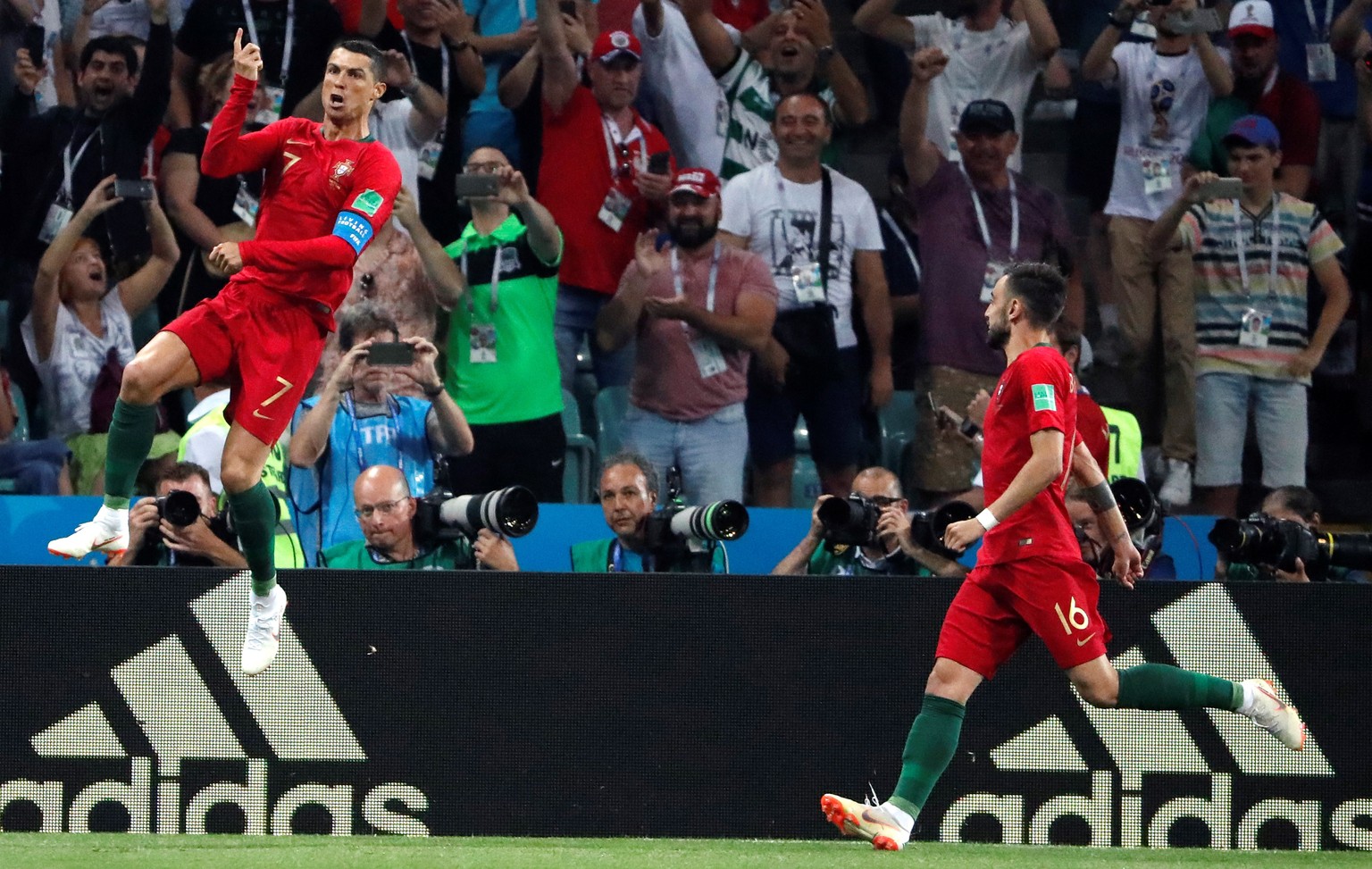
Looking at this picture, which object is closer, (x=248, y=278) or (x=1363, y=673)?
(x=248, y=278)

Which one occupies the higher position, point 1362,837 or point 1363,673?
point 1363,673

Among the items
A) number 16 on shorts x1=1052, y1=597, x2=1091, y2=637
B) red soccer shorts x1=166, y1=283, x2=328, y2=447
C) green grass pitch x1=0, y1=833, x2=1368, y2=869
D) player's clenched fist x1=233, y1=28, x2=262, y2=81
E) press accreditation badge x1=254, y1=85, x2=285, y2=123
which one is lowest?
green grass pitch x1=0, y1=833, x2=1368, y2=869

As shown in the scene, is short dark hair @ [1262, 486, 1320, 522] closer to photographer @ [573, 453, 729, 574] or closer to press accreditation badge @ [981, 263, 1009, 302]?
press accreditation badge @ [981, 263, 1009, 302]

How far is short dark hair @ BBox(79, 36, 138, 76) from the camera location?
870 cm

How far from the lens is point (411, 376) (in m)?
8.13

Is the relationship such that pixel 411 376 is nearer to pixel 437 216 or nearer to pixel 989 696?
pixel 437 216

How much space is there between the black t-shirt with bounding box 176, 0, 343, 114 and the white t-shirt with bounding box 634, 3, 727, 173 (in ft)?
5.21

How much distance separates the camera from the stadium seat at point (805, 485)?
8.91m

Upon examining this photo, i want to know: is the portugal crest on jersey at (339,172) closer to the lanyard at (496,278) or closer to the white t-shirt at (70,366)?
the lanyard at (496,278)

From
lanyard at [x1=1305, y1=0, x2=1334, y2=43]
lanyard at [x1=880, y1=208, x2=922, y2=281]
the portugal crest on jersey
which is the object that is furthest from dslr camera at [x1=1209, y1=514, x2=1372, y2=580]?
lanyard at [x1=1305, y1=0, x2=1334, y2=43]

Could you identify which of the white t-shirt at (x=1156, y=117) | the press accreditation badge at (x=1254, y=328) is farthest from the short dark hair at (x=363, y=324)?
the press accreditation badge at (x=1254, y=328)

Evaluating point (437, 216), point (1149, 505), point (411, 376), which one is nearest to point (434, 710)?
point (411, 376)

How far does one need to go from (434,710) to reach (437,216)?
321 cm

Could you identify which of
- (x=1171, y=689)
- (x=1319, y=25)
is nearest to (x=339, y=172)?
(x=1171, y=689)
